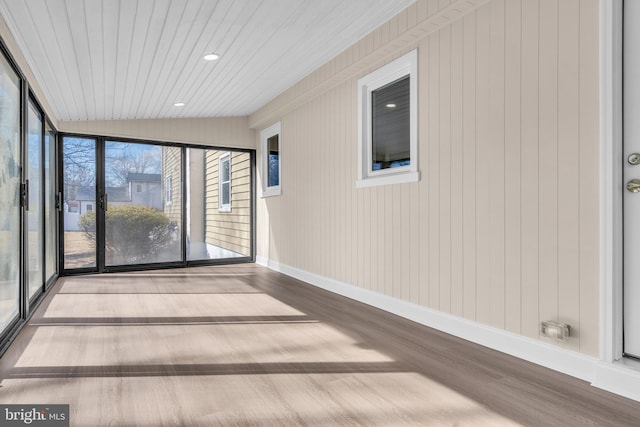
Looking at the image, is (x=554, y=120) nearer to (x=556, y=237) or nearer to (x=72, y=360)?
(x=556, y=237)

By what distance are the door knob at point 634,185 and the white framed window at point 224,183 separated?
5.86m

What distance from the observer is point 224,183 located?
7133 millimetres

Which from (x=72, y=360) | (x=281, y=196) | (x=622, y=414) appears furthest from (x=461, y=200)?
(x=281, y=196)

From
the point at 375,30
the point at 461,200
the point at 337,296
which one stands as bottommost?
the point at 337,296

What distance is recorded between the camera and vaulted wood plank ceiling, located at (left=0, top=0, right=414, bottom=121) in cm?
276

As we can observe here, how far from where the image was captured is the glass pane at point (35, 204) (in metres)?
3.74

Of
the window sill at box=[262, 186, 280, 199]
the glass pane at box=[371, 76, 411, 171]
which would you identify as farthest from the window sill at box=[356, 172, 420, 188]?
the window sill at box=[262, 186, 280, 199]

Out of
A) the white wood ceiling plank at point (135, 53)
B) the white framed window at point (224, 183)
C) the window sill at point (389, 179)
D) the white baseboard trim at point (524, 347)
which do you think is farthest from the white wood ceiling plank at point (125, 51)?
the white baseboard trim at point (524, 347)

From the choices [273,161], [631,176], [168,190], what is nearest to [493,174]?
[631,176]

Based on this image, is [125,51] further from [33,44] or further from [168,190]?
[168,190]

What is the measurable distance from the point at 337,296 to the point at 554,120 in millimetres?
2750

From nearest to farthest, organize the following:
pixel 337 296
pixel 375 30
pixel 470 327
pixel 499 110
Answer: pixel 499 110, pixel 470 327, pixel 375 30, pixel 337 296

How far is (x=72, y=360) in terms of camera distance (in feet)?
8.18

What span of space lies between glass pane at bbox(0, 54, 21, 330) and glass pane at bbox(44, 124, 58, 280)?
62.4 inches
